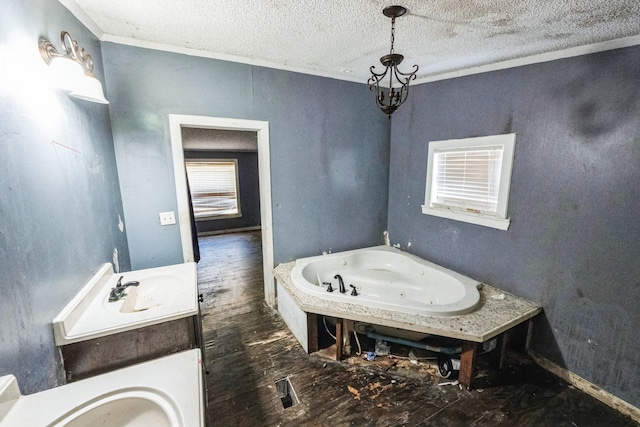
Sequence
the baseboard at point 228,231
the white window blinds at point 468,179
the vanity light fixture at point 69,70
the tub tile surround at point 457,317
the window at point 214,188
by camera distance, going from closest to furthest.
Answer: the vanity light fixture at point 69,70
the tub tile surround at point 457,317
the white window blinds at point 468,179
the window at point 214,188
the baseboard at point 228,231

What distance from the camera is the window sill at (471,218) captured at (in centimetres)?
217

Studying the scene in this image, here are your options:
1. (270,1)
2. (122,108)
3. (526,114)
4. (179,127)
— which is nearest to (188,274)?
(179,127)

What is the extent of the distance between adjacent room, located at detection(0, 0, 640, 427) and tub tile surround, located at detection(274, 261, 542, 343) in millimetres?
17

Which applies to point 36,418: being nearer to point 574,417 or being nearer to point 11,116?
point 11,116

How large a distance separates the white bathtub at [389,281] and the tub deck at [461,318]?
54 mm

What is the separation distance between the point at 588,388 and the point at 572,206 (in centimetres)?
126

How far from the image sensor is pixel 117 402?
86 centimetres

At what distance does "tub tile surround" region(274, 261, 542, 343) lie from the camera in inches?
68.4

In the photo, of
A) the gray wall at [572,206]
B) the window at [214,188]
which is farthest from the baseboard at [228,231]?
the gray wall at [572,206]

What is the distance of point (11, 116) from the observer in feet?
3.07

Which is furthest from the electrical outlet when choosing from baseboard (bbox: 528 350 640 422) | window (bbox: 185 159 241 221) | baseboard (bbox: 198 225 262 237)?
baseboard (bbox: 198 225 262 237)

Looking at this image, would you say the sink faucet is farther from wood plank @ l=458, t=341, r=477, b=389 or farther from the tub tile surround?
wood plank @ l=458, t=341, r=477, b=389

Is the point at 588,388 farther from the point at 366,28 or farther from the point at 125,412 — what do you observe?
the point at 366,28

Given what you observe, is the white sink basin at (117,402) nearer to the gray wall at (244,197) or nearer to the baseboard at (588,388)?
the baseboard at (588,388)
